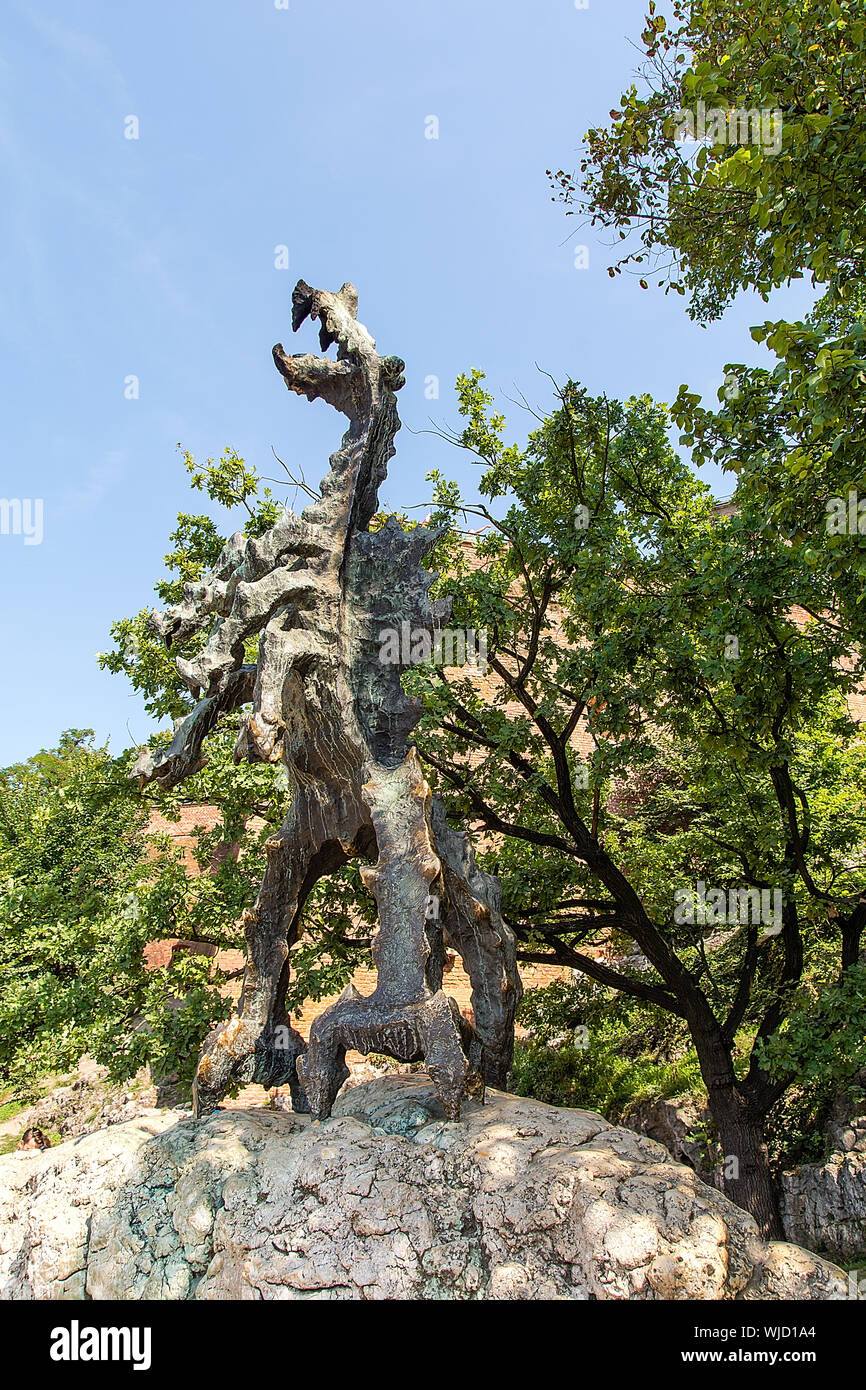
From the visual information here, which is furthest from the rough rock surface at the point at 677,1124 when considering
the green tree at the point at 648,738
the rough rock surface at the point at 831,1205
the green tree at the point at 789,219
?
the green tree at the point at 789,219

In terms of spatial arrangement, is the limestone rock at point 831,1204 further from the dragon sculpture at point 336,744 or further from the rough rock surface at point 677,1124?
the dragon sculpture at point 336,744

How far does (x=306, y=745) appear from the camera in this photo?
538cm

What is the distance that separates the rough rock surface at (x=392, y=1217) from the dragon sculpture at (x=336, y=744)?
35 centimetres

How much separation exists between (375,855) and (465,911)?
0.63 metres

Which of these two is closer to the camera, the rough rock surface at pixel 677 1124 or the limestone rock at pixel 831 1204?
the limestone rock at pixel 831 1204

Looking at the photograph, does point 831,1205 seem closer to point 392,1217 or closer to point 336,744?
point 392,1217

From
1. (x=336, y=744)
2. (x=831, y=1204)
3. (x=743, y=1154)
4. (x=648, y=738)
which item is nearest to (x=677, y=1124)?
(x=831, y=1204)

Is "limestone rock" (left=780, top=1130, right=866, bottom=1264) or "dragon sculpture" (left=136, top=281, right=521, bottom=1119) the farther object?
"limestone rock" (left=780, top=1130, right=866, bottom=1264)

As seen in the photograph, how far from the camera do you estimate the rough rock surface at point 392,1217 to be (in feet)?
11.8

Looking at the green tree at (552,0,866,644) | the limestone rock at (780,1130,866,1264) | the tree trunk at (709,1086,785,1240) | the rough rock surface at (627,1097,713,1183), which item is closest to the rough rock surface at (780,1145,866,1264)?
the limestone rock at (780,1130,866,1264)

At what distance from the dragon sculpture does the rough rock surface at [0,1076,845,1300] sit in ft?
1.16

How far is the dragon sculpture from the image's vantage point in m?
4.75

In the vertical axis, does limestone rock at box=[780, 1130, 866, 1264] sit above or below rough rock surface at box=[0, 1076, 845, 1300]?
below

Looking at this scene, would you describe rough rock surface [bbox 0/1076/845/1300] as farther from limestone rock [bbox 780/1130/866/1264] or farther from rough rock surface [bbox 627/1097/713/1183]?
rough rock surface [bbox 627/1097/713/1183]
